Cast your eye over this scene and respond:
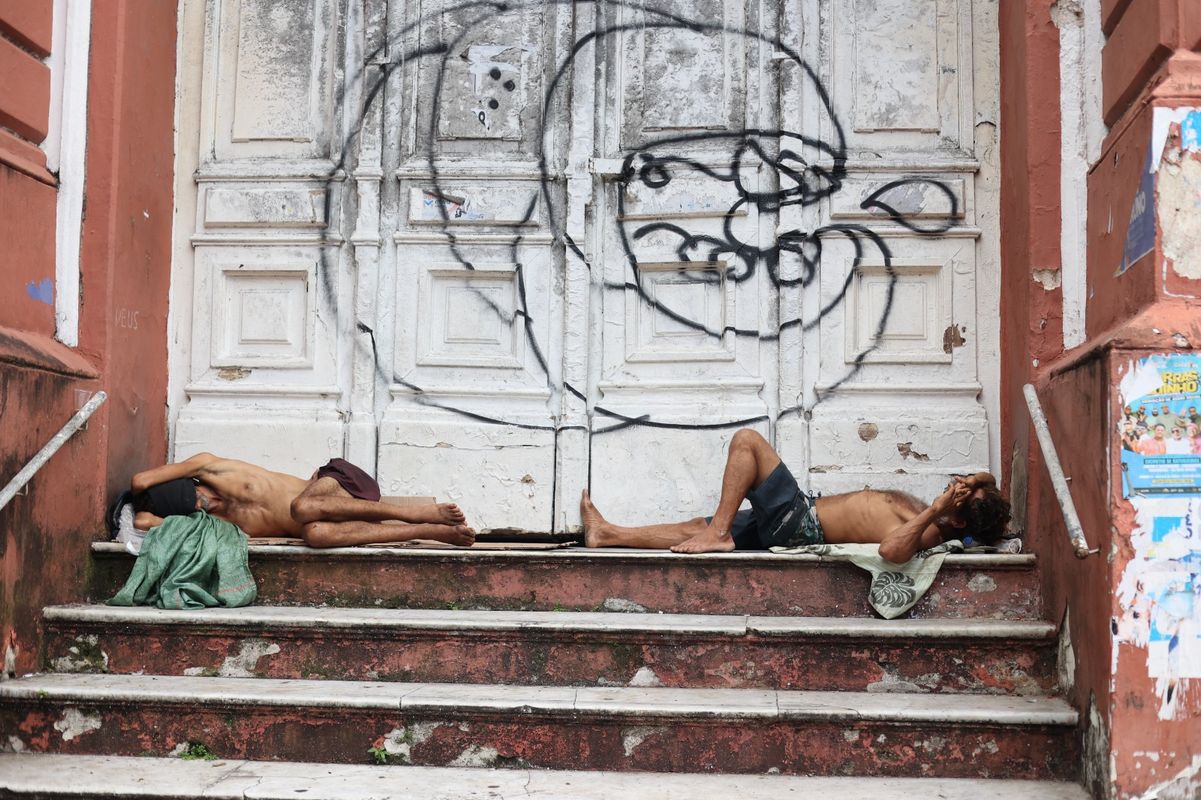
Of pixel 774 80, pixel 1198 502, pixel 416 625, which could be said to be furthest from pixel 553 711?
pixel 774 80

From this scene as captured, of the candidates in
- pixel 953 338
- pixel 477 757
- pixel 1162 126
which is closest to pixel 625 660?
pixel 477 757

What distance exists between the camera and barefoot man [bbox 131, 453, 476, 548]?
17.5 feet

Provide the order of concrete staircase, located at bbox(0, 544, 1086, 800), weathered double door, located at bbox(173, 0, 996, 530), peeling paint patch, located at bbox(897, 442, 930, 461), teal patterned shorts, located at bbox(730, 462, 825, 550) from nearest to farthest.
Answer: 1. concrete staircase, located at bbox(0, 544, 1086, 800)
2. teal patterned shorts, located at bbox(730, 462, 825, 550)
3. peeling paint patch, located at bbox(897, 442, 930, 461)
4. weathered double door, located at bbox(173, 0, 996, 530)

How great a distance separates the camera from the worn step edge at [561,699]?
418cm

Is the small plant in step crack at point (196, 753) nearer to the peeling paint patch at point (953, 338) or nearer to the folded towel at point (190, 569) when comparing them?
the folded towel at point (190, 569)

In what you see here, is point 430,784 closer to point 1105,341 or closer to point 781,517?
point 781,517

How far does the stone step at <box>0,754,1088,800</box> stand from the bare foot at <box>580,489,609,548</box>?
155cm

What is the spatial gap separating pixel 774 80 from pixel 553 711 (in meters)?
3.41

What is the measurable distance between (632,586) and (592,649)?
0.41 meters

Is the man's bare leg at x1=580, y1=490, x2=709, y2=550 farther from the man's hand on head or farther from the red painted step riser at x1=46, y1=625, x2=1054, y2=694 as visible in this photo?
the man's hand on head

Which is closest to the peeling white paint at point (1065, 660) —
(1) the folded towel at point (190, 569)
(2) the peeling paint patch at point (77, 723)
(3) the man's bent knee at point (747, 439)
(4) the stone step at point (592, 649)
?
(4) the stone step at point (592, 649)

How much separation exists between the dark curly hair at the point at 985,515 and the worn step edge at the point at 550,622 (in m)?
0.46

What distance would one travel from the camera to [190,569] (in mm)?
5035

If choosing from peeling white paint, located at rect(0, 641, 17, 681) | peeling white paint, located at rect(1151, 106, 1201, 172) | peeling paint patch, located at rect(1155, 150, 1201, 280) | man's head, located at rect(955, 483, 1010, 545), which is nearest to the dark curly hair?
man's head, located at rect(955, 483, 1010, 545)
